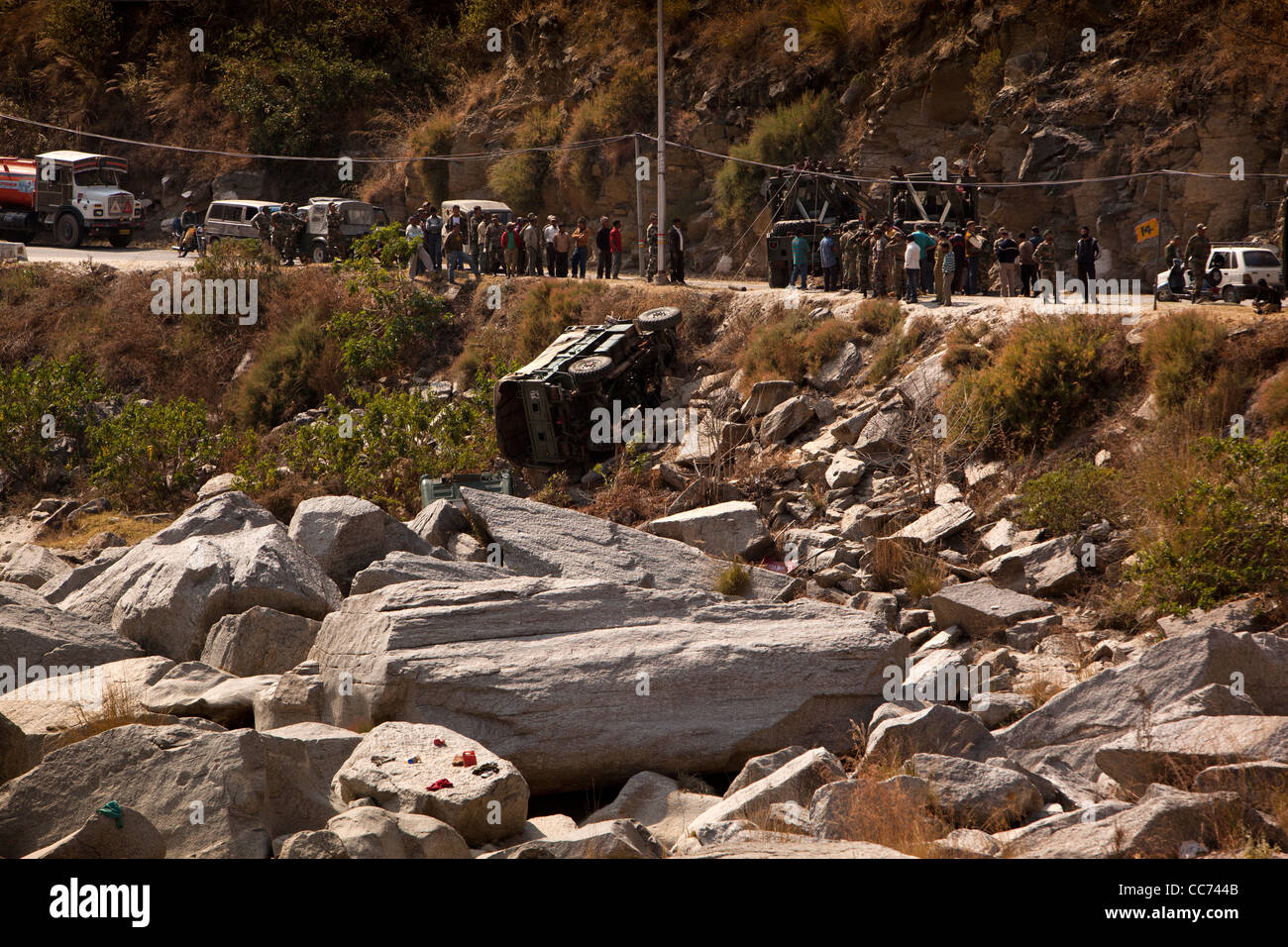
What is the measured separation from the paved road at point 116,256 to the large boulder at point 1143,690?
2812cm

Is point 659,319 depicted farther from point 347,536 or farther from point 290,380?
point 290,380

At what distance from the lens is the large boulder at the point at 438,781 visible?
26.6ft

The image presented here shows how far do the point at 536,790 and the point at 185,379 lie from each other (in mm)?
22607

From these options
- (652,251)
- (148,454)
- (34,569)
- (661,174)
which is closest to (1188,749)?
(34,569)

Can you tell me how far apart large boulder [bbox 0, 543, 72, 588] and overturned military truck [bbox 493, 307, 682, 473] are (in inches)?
291

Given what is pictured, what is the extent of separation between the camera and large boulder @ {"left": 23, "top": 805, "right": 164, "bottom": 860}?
7051 mm

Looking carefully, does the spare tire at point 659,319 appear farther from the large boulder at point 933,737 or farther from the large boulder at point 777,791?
the large boulder at point 777,791

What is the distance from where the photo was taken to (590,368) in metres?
19.9

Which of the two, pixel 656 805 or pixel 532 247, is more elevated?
pixel 532 247

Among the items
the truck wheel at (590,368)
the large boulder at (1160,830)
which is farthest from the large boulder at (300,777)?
the truck wheel at (590,368)

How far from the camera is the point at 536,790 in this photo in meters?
9.61

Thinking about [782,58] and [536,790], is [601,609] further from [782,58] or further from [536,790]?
[782,58]

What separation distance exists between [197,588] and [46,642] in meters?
1.49

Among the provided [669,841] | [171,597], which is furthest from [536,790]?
[171,597]
